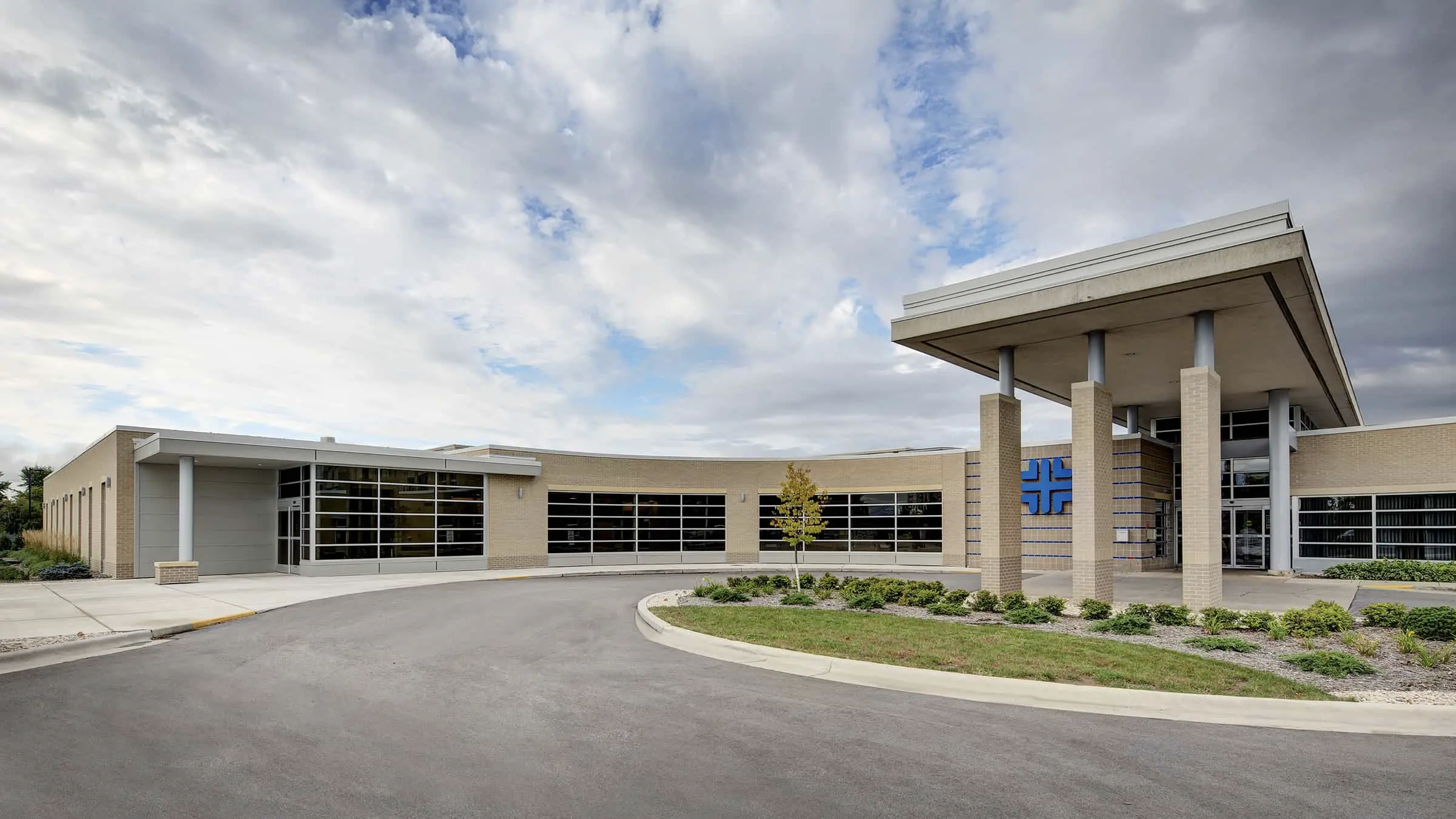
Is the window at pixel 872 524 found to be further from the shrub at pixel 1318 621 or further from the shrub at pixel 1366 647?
the shrub at pixel 1366 647

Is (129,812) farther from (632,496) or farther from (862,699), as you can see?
(632,496)

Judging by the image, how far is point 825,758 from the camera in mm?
6871

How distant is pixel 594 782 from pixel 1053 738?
403 centimetres

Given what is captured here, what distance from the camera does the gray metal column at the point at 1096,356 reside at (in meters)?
19.1

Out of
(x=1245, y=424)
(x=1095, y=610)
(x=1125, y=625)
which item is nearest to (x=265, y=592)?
(x=1095, y=610)

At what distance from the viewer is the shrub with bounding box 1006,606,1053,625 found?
15.0 metres

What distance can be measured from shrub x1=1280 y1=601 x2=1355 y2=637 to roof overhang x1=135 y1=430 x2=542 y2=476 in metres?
25.3

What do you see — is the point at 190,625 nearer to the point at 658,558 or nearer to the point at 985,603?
the point at 985,603

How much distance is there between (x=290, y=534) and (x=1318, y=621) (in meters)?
28.5

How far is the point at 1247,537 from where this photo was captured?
31203 mm

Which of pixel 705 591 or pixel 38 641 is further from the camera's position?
pixel 705 591

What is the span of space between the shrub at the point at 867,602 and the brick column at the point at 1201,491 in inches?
226

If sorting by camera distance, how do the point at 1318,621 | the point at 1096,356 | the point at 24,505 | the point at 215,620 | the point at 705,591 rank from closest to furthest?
the point at 1318,621 → the point at 215,620 → the point at 705,591 → the point at 1096,356 → the point at 24,505

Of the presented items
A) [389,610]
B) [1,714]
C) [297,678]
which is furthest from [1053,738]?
[389,610]
